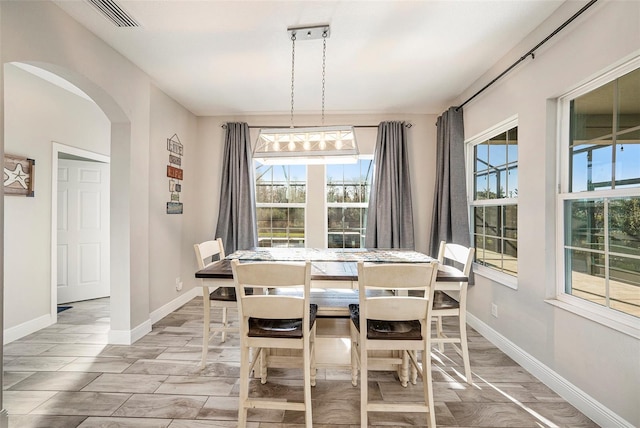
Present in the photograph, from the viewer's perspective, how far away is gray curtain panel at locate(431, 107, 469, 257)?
337 cm

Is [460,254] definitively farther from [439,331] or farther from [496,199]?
[496,199]

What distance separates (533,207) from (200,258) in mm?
2775

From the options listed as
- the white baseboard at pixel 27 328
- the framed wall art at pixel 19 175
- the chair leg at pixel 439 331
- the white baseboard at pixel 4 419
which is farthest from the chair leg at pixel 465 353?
the framed wall art at pixel 19 175

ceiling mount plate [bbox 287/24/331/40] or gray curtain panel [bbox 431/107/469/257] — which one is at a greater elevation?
ceiling mount plate [bbox 287/24/331/40]

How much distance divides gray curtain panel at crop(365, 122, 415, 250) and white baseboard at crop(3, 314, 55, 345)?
3792mm

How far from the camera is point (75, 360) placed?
96.1 inches

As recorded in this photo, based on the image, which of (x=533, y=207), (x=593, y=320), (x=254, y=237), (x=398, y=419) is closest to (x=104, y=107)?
(x=254, y=237)

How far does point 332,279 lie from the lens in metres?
1.92

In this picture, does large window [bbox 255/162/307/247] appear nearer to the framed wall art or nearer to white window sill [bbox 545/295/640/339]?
the framed wall art

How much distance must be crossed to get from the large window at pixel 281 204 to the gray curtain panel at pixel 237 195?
0.27m

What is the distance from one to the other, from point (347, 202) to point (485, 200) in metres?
1.81

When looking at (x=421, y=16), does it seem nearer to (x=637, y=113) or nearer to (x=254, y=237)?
(x=637, y=113)

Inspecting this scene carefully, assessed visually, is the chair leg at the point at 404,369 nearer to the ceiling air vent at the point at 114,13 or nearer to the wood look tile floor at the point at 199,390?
the wood look tile floor at the point at 199,390

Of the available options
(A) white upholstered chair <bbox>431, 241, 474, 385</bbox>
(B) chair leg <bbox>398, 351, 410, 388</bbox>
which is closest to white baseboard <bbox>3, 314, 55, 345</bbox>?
(B) chair leg <bbox>398, 351, 410, 388</bbox>
